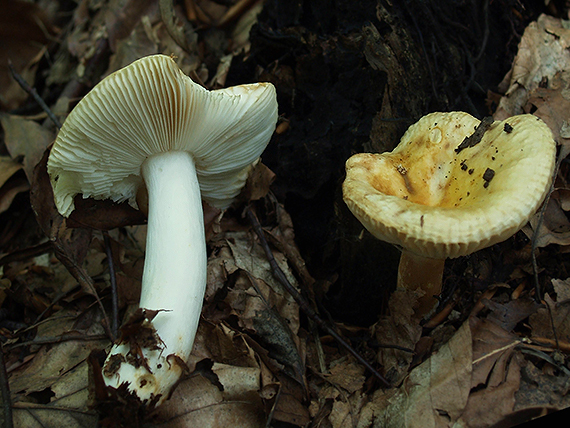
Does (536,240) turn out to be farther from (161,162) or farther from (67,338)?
(67,338)

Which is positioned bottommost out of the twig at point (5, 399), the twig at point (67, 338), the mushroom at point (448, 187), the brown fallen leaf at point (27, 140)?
the twig at point (67, 338)

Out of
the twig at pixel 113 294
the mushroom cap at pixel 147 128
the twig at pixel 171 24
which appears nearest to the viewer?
the mushroom cap at pixel 147 128

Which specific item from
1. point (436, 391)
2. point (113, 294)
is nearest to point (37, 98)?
point (113, 294)

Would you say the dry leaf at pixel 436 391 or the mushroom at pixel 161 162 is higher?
the mushroom at pixel 161 162

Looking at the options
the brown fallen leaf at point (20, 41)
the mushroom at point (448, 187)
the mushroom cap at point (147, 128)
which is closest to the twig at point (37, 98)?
the mushroom cap at point (147, 128)

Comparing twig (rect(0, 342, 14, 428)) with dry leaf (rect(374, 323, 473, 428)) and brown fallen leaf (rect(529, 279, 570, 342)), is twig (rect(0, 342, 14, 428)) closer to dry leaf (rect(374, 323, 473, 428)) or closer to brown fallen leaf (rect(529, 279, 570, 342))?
dry leaf (rect(374, 323, 473, 428))

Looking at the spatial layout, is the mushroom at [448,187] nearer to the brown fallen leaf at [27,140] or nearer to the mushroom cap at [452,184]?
the mushroom cap at [452,184]

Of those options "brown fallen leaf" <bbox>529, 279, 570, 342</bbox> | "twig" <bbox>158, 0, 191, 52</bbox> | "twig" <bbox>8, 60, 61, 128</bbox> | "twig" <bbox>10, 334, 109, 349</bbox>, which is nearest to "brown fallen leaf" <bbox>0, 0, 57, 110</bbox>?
"twig" <bbox>8, 60, 61, 128</bbox>
